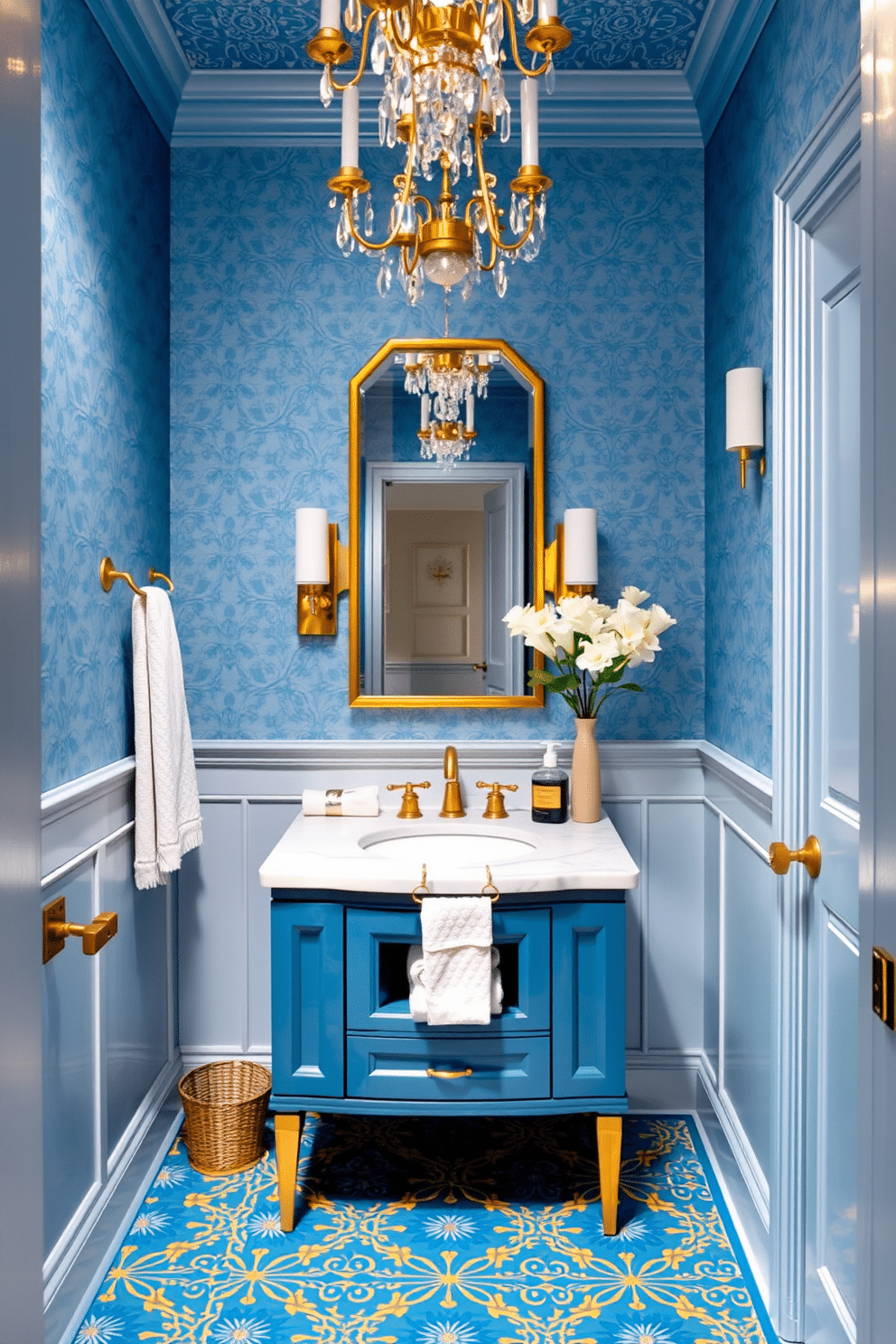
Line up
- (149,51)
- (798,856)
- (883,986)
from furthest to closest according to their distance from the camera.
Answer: (149,51) < (798,856) < (883,986)

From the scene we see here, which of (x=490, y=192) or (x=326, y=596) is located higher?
(x=490, y=192)

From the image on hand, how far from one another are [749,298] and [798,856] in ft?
4.02

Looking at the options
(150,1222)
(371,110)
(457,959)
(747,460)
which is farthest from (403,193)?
(150,1222)

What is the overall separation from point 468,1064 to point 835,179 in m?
1.76

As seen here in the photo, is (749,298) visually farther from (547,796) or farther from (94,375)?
(94,375)

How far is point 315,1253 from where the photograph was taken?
214cm

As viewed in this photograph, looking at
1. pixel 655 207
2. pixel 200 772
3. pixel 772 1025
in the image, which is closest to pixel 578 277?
pixel 655 207

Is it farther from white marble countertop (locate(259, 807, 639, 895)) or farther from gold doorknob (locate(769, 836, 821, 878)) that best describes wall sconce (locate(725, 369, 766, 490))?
white marble countertop (locate(259, 807, 639, 895))

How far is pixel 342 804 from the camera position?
262 centimetres

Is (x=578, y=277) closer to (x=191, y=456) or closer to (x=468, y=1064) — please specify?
(x=191, y=456)

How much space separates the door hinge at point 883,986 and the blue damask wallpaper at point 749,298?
1218 millimetres

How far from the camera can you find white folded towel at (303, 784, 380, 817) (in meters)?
2.62

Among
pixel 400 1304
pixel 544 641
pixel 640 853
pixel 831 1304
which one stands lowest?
pixel 400 1304

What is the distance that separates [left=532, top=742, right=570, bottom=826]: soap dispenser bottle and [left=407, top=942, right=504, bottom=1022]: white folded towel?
46 cm
